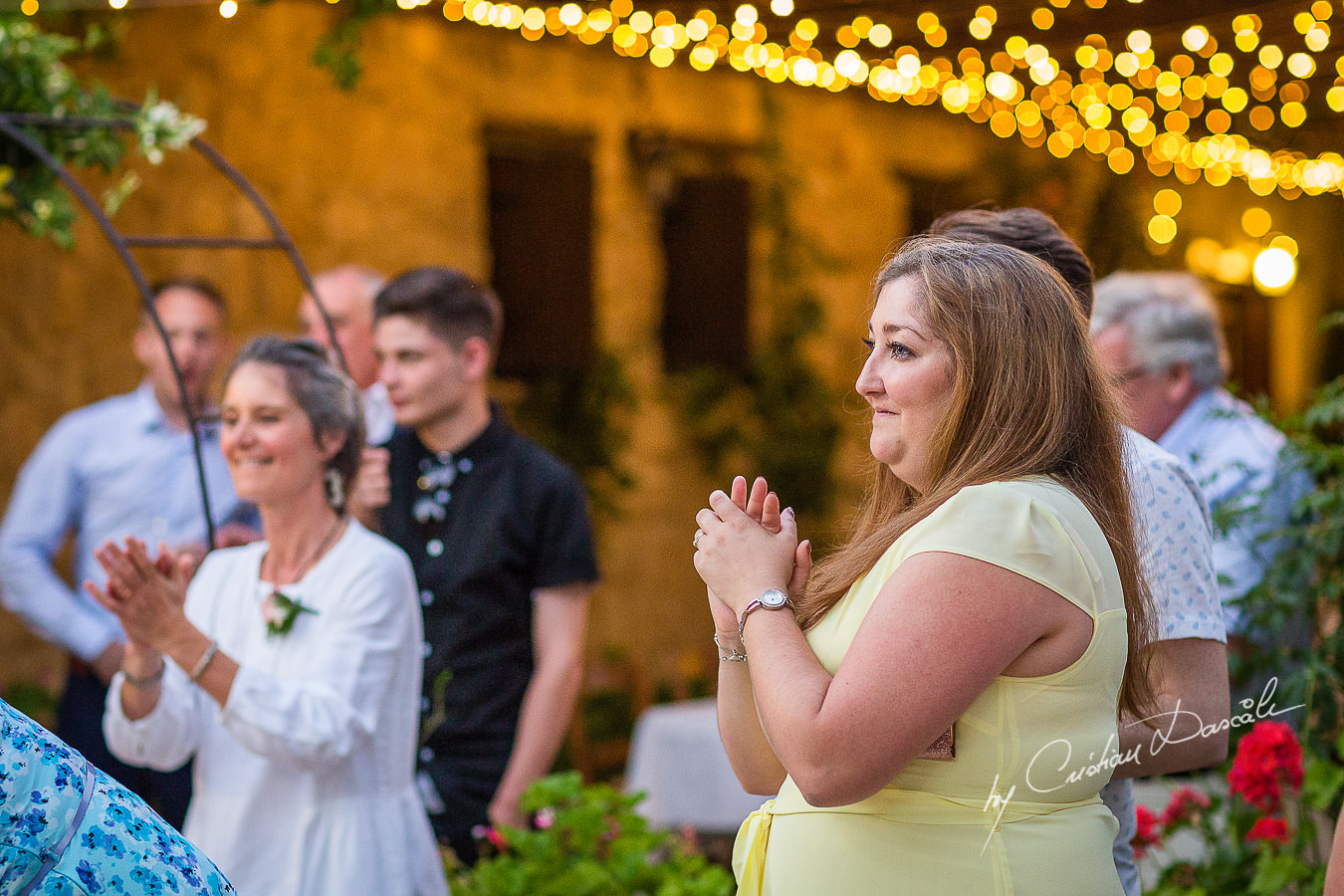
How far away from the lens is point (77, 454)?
4.46 m

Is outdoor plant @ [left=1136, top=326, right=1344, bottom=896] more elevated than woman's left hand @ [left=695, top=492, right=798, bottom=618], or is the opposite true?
woman's left hand @ [left=695, top=492, right=798, bottom=618]

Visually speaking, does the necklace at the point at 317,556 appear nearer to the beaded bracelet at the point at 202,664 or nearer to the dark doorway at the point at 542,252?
the beaded bracelet at the point at 202,664

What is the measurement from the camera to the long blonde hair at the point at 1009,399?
1.66 metres

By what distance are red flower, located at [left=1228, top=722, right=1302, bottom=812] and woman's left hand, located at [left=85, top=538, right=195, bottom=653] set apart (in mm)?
1929

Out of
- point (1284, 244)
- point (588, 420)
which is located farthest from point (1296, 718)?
point (1284, 244)

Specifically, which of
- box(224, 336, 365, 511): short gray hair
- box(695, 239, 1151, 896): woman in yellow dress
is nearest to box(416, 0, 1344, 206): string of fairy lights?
box(224, 336, 365, 511): short gray hair

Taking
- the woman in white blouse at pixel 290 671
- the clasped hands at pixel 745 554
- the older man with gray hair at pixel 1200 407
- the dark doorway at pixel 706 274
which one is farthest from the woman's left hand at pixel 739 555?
the dark doorway at pixel 706 274

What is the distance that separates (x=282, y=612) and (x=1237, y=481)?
7.32 ft

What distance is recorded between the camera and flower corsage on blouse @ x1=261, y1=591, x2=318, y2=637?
2.55m

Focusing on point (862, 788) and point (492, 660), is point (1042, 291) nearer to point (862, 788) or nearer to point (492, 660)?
point (862, 788)

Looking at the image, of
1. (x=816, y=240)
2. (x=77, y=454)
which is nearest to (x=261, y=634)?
(x=77, y=454)

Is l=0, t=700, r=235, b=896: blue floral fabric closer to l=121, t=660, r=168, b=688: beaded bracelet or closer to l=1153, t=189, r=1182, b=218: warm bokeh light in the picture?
l=121, t=660, r=168, b=688: beaded bracelet

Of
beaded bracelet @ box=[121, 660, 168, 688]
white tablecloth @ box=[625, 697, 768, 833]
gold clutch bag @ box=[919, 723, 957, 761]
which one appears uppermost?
gold clutch bag @ box=[919, 723, 957, 761]

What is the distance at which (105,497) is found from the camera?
14.6 feet
